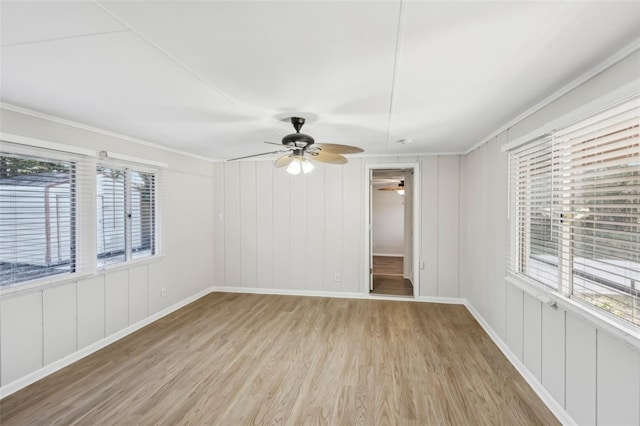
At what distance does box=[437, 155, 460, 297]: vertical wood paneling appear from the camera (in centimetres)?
435

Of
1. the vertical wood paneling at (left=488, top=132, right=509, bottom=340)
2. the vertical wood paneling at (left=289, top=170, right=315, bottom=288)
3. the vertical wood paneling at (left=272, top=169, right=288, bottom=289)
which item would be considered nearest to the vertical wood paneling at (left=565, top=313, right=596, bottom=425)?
the vertical wood paneling at (left=488, top=132, right=509, bottom=340)

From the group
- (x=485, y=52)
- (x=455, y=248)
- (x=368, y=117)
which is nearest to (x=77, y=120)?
(x=368, y=117)

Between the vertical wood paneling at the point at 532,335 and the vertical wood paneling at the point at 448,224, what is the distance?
1.90m

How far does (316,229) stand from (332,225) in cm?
28

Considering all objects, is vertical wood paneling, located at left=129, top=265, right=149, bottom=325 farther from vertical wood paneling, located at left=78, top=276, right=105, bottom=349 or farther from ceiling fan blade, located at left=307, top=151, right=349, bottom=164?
ceiling fan blade, located at left=307, top=151, right=349, bottom=164

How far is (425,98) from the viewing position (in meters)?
2.16

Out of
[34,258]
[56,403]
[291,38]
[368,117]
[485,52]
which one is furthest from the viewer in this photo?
[368,117]

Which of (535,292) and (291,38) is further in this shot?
(535,292)

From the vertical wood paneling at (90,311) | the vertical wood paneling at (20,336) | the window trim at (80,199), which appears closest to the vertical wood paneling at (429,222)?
the window trim at (80,199)

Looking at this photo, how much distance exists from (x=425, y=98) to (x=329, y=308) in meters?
3.15

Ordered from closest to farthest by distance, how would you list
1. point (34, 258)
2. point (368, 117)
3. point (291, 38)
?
1. point (291, 38)
2. point (34, 258)
3. point (368, 117)

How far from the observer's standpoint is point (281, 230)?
15.7 ft

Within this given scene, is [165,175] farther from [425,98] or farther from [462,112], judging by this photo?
[462,112]

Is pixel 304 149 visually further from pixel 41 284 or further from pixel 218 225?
pixel 218 225
